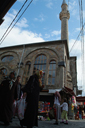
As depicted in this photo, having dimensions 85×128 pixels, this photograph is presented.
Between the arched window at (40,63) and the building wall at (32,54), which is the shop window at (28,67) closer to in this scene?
the building wall at (32,54)

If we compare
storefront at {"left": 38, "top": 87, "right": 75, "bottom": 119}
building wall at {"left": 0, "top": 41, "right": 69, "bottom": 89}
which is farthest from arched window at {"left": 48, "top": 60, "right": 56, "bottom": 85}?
storefront at {"left": 38, "top": 87, "right": 75, "bottom": 119}

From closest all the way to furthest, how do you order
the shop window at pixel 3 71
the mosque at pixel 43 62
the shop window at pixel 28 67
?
the mosque at pixel 43 62, the shop window at pixel 28 67, the shop window at pixel 3 71

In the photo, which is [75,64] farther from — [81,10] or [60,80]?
[81,10]

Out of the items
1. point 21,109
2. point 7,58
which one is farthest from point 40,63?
point 21,109

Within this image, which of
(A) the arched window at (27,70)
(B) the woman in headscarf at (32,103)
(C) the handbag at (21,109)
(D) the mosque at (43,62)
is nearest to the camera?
(B) the woman in headscarf at (32,103)

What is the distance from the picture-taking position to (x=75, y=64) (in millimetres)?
18047

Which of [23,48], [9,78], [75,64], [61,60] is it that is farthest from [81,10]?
[75,64]

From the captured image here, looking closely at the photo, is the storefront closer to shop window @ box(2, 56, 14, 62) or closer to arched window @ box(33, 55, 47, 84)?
arched window @ box(33, 55, 47, 84)

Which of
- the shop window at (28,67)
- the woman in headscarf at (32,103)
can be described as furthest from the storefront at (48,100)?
the woman in headscarf at (32,103)

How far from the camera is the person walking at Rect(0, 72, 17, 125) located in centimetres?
327

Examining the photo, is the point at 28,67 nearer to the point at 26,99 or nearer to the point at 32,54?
the point at 32,54

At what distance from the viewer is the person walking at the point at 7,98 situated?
327cm

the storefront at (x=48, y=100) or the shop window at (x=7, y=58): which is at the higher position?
the shop window at (x=7, y=58)

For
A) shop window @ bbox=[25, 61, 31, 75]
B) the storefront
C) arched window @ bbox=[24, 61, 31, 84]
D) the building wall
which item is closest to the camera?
the storefront
